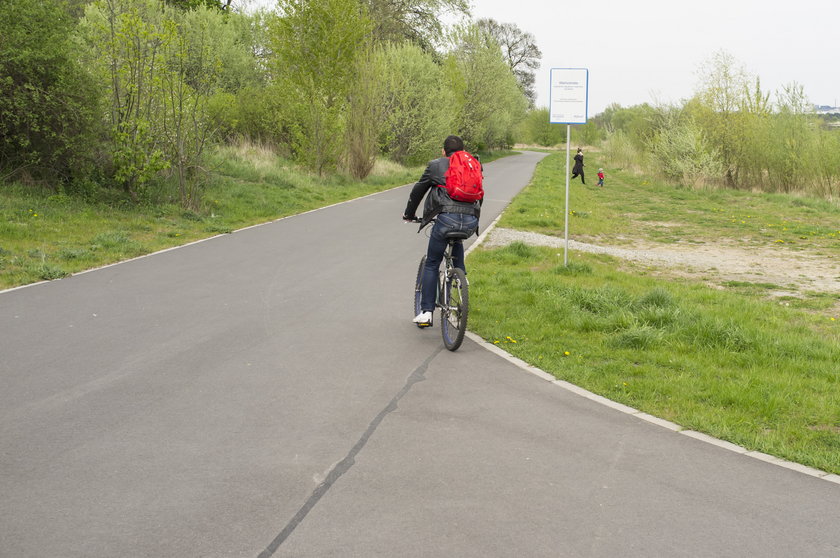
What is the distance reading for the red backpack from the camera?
7195 mm

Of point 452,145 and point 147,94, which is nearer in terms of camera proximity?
point 452,145

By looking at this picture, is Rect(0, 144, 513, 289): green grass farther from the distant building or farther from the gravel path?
the distant building

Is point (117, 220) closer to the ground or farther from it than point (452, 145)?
closer to the ground

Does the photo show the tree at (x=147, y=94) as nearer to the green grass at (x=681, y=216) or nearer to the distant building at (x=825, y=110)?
the green grass at (x=681, y=216)

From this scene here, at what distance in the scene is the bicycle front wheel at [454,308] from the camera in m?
7.04

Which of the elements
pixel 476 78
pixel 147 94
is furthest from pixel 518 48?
pixel 147 94

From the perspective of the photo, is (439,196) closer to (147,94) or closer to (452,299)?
(452,299)

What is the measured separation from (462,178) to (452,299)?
3.92 ft

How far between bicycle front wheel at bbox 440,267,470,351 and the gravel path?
5.70 meters

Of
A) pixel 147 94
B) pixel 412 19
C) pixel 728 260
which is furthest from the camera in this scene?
pixel 412 19

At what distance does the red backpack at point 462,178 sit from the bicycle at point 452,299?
39cm

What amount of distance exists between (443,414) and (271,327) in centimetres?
304

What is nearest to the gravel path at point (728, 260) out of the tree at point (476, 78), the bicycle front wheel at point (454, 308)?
the bicycle front wheel at point (454, 308)

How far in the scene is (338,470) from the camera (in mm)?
4293
